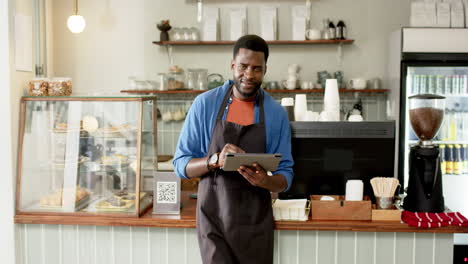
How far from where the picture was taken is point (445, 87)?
16.5 feet

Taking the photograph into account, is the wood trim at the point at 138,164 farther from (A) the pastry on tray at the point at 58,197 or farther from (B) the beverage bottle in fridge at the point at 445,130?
(B) the beverage bottle in fridge at the point at 445,130

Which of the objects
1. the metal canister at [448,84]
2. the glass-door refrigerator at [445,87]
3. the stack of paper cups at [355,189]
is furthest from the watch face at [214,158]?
the metal canister at [448,84]

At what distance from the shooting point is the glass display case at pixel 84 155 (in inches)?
112

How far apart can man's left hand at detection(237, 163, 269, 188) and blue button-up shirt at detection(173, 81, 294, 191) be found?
8.7 inches

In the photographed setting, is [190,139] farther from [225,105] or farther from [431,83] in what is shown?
[431,83]

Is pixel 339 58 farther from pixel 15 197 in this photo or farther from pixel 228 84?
pixel 15 197

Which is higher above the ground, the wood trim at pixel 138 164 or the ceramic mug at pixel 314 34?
the ceramic mug at pixel 314 34

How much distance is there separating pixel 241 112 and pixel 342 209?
0.72m

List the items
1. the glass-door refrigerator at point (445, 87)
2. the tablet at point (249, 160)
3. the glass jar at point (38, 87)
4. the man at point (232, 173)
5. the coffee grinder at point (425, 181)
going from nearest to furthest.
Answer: the tablet at point (249, 160)
the man at point (232, 173)
the coffee grinder at point (425, 181)
the glass jar at point (38, 87)
the glass-door refrigerator at point (445, 87)

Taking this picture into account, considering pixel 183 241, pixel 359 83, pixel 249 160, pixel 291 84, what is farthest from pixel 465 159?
pixel 249 160

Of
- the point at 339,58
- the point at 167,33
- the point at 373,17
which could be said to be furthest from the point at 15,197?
the point at 373,17

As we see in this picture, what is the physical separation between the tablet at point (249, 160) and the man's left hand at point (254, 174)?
20 millimetres

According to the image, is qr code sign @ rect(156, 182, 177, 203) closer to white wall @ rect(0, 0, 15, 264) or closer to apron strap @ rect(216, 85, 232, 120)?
apron strap @ rect(216, 85, 232, 120)

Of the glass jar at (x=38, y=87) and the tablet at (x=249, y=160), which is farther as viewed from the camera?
the glass jar at (x=38, y=87)
